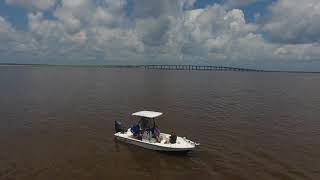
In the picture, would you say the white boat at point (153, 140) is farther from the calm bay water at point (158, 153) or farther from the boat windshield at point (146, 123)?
the calm bay water at point (158, 153)

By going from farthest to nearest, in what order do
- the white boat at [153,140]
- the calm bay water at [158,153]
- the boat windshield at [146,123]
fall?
the boat windshield at [146,123]
the white boat at [153,140]
the calm bay water at [158,153]

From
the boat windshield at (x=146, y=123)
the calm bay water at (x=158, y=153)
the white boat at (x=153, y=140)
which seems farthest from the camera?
the boat windshield at (x=146, y=123)

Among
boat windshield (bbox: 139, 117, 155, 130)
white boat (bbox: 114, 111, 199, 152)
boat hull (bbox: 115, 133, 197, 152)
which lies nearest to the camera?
boat hull (bbox: 115, 133, 197, 152)

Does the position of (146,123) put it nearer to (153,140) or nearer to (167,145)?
(153,140)

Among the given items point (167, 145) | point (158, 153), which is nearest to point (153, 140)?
point (158, 153)

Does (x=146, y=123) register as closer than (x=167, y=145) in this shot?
No

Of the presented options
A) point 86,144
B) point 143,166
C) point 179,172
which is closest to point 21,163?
point 86,144

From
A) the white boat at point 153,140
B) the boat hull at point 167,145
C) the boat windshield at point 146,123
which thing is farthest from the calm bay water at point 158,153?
the boat windshield at point 146,123

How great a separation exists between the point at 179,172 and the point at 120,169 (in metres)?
4.78

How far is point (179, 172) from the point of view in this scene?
920 inches

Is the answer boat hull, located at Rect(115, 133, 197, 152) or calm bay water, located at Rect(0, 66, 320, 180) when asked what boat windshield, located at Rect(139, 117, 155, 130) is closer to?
boat hull, located at Rect(115, 133, 197, 152)

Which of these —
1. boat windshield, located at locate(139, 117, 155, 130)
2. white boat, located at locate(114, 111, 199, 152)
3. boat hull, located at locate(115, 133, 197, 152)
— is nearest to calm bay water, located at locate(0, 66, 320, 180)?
boat hull, located at locate(115, 133, 197, 152)

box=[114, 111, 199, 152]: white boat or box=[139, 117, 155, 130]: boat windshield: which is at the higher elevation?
box=[139, 117, 155, 130]: boat windshield

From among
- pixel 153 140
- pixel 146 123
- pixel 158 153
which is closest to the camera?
pixel 158 153
